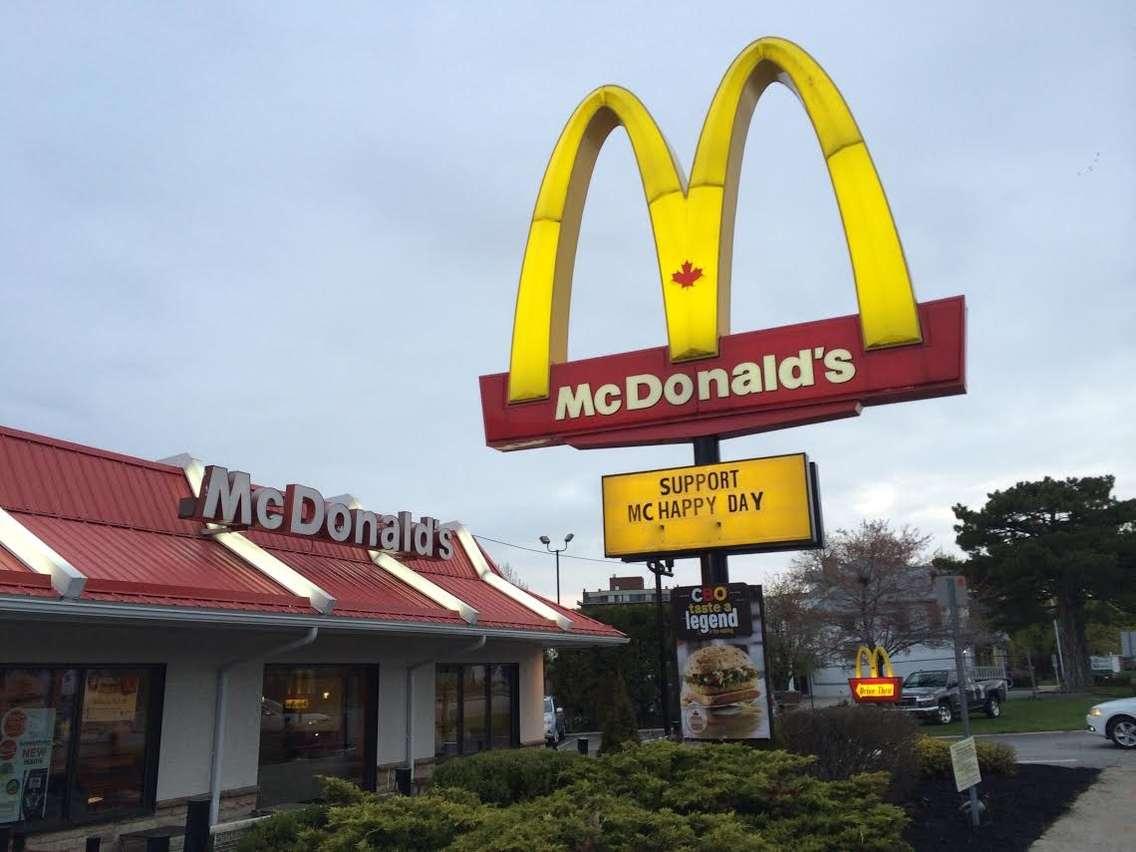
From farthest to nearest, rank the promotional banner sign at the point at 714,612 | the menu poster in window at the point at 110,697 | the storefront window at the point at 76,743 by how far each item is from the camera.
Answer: the promotional banner sign at the point at 714,612 → the menu poster in window at the point at 110,697 → the storefront window at the point at 76,743

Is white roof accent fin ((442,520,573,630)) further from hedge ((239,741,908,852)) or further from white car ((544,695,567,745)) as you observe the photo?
white car ((544,695,567,745))

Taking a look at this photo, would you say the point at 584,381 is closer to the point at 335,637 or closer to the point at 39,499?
the point at 335,637

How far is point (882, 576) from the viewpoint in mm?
37656

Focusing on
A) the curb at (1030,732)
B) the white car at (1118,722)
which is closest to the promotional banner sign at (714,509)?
the white car at (1118,722)

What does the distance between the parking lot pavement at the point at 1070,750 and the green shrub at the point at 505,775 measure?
11.7 m

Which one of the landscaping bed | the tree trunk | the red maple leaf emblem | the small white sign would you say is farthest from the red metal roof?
the tree trunk

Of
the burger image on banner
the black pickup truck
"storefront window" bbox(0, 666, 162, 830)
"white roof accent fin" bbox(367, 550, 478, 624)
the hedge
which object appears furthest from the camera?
the black pickup truck

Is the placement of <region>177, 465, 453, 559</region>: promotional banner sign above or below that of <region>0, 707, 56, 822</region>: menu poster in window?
above

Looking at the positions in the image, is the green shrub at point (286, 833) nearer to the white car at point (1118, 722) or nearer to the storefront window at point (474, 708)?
the storefront window at point (474, 708)

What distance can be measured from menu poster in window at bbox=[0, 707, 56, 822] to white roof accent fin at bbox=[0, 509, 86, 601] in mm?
2161

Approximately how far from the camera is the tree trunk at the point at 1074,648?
140 feet

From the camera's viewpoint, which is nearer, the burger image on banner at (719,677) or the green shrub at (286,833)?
the green shrub at (286,833)

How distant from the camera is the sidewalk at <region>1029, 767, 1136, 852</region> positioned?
9.74 m

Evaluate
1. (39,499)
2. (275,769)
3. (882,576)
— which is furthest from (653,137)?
(882,576)
